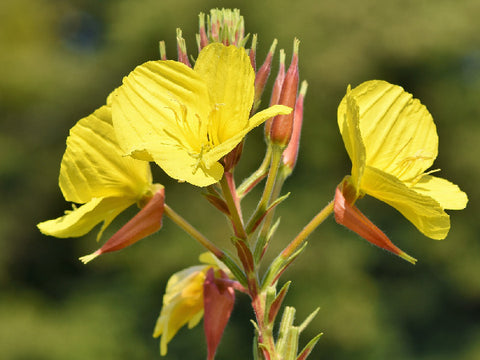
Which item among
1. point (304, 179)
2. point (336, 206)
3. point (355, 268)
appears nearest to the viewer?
point (336, 206)

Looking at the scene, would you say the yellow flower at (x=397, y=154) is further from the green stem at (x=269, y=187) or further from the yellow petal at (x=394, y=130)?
the green stem at (x=269, y=187)

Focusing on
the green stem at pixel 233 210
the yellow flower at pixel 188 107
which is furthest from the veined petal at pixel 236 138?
the green stem at pixel 233 210

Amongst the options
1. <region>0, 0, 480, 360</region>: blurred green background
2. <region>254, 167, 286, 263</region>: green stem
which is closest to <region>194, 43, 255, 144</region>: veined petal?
<region>254, 167, 286, 263</region>: green stem

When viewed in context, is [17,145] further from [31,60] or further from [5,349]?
[5,349]

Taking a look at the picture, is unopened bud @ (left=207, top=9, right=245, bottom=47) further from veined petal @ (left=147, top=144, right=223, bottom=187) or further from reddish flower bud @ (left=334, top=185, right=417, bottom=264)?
reddish flower bud @ (left=334, top=185, right=417, bottom=264)

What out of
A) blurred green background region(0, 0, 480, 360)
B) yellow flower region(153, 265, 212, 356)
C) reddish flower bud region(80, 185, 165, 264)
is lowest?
blurred green background region(0, 0, 480, 360)

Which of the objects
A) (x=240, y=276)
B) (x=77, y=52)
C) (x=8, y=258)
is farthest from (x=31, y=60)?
(x=240, y=276)

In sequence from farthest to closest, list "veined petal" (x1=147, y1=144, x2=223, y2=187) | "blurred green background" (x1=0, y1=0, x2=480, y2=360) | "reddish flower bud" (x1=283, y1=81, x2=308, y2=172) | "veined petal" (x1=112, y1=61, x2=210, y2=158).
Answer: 1. "blurred green background" (x1=0, y1=0, x2=480, y2=360)
2. "reddish flower bud" (x1=283, y1=81, x2=308, y2=172)
3. "veined petal" (x1=112, y1=61, x2=210, y2=158)
4. "veined petal" (x1=147, y1=144, x2=223, y2=187)
